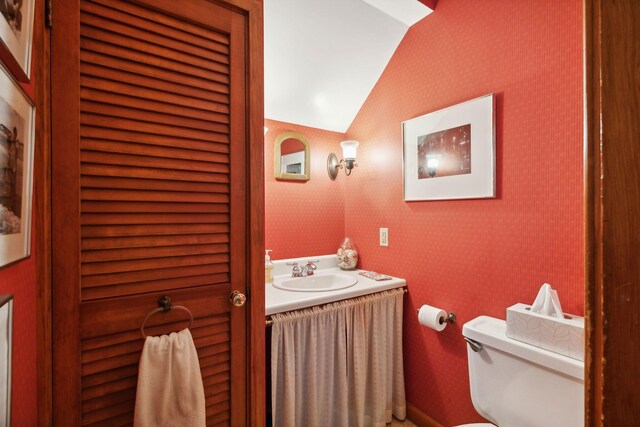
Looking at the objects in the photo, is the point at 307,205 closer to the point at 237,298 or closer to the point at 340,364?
the point at 340,364

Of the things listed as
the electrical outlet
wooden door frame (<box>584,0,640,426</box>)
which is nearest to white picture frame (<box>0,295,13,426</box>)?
wooden door frame (<box>584,0,640,426</box>)

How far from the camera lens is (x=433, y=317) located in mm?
1562

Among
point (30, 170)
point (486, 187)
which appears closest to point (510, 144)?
point (486, 187)

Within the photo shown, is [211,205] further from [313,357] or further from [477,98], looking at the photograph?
[477,98]

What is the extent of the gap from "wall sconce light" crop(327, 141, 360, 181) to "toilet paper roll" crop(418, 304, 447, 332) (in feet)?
3.38

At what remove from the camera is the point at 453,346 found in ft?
5.22

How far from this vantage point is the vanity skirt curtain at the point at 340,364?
1409mm

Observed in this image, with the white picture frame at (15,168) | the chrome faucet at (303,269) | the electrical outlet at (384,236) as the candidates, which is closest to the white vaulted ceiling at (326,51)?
the electrical outlet at (384,236)

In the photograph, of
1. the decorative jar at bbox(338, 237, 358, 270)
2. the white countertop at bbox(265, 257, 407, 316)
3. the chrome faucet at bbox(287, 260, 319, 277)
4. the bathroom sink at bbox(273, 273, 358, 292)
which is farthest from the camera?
the decorative jar at bbox(338, 237, 358, 270)

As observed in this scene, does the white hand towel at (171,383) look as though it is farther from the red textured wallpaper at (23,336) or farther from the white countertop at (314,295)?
the white countertop at (314,295)

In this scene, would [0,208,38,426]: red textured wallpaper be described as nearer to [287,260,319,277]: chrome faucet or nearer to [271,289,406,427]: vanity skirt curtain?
[271,289,406,427]: vanity skirt curtain

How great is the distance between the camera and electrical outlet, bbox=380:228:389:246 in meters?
1.98

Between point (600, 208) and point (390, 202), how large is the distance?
1576 mm

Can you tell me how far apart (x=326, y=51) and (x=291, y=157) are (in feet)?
2.30
